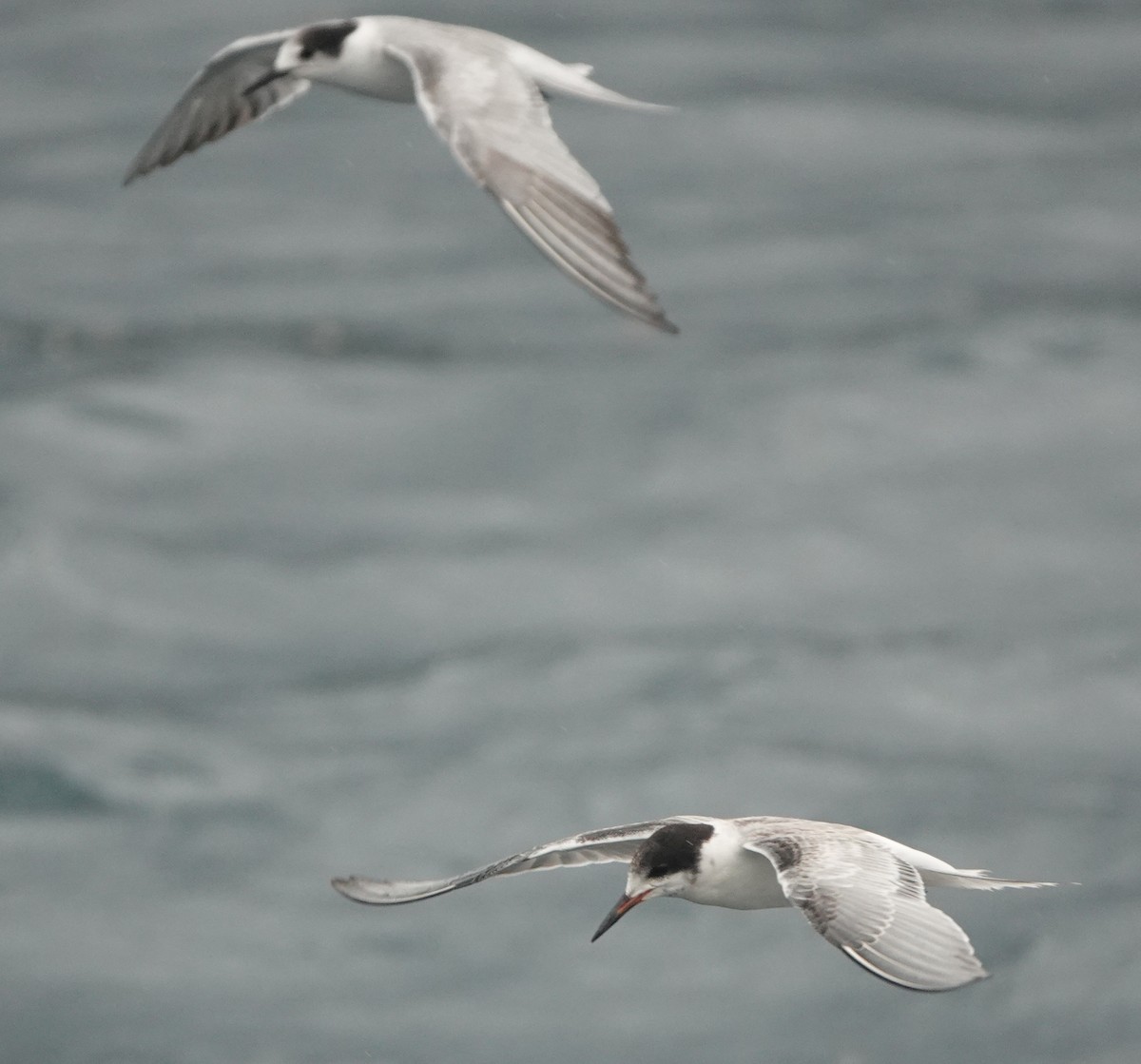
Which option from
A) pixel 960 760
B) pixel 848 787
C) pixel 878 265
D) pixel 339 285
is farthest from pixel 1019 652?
pixel 339 285

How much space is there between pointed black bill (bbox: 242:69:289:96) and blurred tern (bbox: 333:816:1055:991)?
207 inches

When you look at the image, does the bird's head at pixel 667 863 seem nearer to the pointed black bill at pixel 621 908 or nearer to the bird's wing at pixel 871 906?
the pointed black bill at pixel 621 908

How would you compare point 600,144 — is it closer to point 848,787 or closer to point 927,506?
point 927,506

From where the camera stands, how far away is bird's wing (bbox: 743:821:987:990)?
11492mm

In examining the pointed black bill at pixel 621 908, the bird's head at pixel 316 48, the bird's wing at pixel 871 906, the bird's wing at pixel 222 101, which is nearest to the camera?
the bird's wing at pixel 871 906

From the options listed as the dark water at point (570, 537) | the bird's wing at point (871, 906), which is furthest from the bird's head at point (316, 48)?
the dark water at point (570, 537)

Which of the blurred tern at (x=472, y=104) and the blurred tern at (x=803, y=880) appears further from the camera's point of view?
the blurred tern at (x=472, y=104)

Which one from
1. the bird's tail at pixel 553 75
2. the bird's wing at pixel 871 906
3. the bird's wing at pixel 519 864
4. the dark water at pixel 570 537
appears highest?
the bird's tail at pixel 553 75

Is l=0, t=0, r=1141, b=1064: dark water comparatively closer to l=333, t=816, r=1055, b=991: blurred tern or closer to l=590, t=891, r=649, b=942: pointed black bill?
l=333, t=816, r=1055, b=991: blurred tern

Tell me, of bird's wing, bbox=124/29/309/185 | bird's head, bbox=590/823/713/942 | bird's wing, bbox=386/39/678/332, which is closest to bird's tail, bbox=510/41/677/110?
bird's wing, bbox=386/39/678/332

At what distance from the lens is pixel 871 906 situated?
12422 mm

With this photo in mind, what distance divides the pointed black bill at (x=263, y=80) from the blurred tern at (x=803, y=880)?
207 inches

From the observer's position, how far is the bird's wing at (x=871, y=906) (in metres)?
11.5

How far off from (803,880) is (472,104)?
471cm
